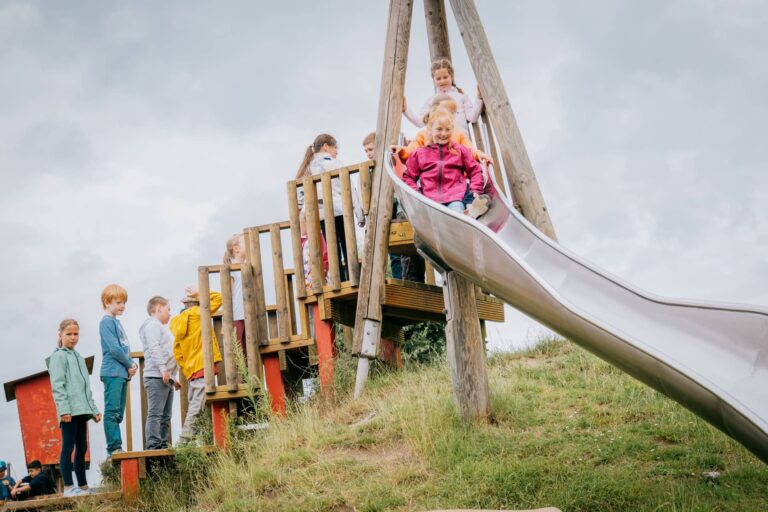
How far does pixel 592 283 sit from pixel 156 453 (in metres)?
4.18

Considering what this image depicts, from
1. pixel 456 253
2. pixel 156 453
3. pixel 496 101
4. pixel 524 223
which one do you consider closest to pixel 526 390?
pixel 524 223

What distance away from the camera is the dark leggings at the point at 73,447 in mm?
7168

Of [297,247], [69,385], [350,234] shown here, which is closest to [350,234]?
[350,234]

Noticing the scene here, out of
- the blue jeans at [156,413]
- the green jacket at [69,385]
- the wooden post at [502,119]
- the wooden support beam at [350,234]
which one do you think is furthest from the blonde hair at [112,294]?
the wooden post at [502,119]

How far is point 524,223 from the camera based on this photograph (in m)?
6.11

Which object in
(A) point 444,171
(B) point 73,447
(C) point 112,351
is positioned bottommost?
(B) point 73,447

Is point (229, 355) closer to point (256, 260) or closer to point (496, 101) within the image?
point (256, 260)

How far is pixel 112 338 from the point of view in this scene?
7535 millimetres

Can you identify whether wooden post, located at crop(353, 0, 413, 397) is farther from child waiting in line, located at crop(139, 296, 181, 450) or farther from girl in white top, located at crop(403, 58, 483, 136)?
child waiting in line, located at crop(139, 296, 181, 450)

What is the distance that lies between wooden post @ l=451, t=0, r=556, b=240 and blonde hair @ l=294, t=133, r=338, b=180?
187cm

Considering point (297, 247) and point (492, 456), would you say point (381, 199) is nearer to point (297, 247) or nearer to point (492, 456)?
point (297, 247)

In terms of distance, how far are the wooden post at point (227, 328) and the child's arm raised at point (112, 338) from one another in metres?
0.93

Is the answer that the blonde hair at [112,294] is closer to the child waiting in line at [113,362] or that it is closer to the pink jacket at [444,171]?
the child waiting in line at [113,362]

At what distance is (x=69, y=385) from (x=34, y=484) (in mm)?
1288
